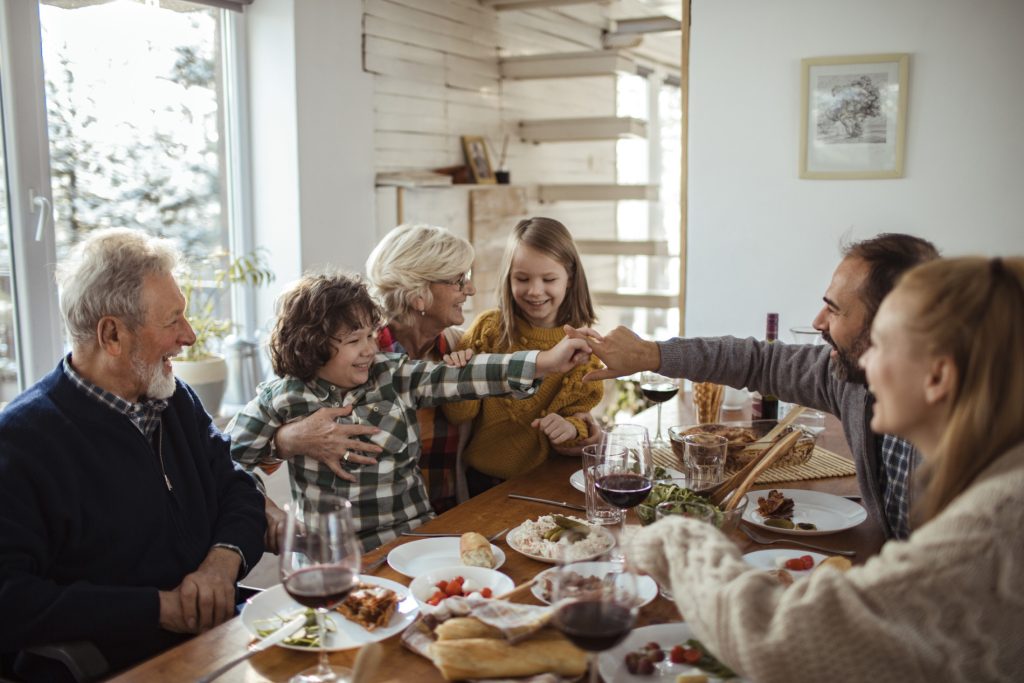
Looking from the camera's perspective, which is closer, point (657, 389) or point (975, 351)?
point (975, 351)

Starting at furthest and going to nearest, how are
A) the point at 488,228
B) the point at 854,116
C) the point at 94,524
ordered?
the point at 488,228
the point at 854,116
the point at 94,524

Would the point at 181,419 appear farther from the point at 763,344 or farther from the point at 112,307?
the point at 763,344

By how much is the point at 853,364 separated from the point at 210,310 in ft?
7.81

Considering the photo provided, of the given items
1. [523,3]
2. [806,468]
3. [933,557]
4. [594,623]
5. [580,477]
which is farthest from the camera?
[523,3]

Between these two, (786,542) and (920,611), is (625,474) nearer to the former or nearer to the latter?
(786,542)

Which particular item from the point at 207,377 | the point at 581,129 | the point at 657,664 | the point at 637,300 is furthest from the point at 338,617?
the point at 581,129

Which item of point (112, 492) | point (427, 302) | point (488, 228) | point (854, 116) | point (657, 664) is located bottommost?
point (657, 664)

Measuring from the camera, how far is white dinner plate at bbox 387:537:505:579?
5.40 feet

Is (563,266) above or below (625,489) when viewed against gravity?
above

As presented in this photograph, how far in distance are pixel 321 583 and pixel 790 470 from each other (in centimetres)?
136

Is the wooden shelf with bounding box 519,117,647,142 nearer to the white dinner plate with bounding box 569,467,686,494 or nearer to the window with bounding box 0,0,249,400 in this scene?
the window with bounding box 0,0,249,400

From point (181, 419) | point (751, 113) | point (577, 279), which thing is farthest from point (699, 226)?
point (181, 419)

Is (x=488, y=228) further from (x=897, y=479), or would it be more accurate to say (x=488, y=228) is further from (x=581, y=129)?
(x=897, y=479)

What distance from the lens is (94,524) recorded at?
5.72 ft
